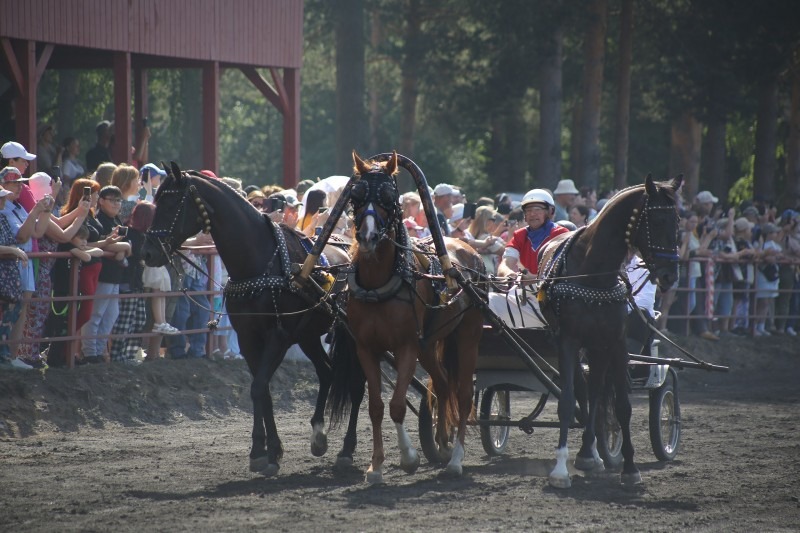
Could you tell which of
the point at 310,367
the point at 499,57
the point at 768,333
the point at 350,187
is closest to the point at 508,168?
the point at 499,57

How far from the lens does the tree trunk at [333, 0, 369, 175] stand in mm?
A: 30688

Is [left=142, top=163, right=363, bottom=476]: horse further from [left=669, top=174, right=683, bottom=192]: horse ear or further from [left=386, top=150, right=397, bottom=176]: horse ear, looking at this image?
[left=669, top=174, right=683, bottom=192]: horse ear

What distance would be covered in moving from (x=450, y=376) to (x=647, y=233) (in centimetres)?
202

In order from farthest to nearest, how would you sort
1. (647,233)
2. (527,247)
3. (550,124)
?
(550,124), (527,247), (647,233)

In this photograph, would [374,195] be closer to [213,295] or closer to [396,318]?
[396,318]

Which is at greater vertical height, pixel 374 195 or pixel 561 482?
pixel 374 195

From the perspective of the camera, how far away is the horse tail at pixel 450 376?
9977 millimetres

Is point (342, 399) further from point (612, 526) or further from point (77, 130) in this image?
point (77, 130)

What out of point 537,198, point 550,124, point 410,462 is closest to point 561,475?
point 410,462

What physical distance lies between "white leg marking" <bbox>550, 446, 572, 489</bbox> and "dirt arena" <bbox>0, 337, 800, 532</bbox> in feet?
0.32

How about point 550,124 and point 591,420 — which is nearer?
point 591,420

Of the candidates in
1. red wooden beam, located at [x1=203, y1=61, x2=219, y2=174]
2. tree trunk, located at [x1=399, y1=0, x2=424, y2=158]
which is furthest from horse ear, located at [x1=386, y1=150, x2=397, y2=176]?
tree trunk, located at [x1=399, y1=0, x2=424, y2=158]

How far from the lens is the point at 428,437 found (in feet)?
33.4

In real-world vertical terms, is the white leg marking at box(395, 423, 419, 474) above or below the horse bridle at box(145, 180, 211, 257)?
below
